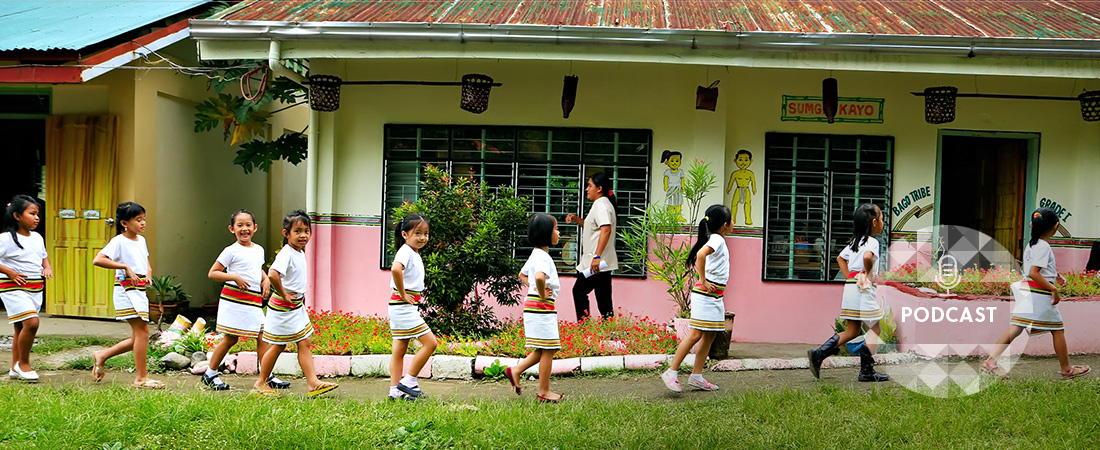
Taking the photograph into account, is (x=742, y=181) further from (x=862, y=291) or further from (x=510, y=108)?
(x=862, y=291)

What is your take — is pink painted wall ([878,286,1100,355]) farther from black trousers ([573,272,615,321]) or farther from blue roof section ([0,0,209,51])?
blue roof section ([0,0,209,51])

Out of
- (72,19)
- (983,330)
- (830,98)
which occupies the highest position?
(72,19)

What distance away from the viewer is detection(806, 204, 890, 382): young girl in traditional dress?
6547 mm

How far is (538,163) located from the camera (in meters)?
9.18

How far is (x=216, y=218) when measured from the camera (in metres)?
11.9

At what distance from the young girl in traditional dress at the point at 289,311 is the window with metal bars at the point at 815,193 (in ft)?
16.8

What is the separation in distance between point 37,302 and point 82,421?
236 cm

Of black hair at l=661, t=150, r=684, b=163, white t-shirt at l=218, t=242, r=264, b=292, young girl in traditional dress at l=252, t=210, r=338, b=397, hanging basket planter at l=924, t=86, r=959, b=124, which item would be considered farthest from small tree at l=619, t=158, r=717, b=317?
white t-shirt at l=218, t=242, r=264, b=292

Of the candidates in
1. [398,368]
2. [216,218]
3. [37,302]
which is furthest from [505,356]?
[216,218]

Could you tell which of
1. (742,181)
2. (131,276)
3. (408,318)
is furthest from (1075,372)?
(131,276)

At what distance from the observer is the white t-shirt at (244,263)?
6.19 m

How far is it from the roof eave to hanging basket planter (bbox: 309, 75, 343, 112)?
77cm

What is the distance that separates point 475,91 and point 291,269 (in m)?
3.11

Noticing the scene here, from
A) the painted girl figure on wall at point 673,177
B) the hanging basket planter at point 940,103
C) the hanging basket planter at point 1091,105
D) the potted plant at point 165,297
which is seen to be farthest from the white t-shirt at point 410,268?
the hanging basket planter at point 1091,105
